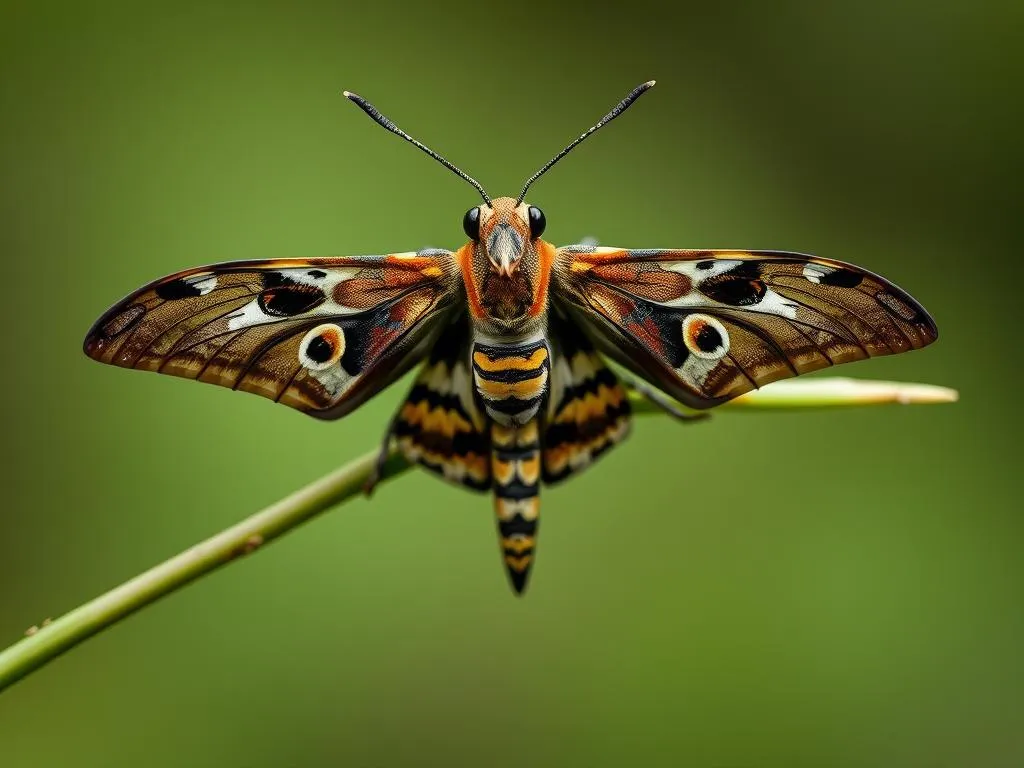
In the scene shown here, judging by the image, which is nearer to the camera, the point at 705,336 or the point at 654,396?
the point at 705,336

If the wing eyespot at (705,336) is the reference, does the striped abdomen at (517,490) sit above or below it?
below

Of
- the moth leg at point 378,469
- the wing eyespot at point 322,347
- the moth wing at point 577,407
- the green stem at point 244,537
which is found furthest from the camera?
the moth wing at point 577,407

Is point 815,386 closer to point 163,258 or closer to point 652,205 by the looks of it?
point 652,205

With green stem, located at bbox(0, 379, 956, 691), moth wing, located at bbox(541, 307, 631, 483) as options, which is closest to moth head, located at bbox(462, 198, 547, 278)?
moth wing, located at bbox(541, 307, 631, 483)

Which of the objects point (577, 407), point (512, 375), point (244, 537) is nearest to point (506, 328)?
point (512, 375)

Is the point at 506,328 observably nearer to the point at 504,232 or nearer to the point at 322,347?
the point at 504,232

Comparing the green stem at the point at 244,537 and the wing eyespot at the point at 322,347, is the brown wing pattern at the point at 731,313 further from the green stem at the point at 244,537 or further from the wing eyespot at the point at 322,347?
the wing eyespot at the point at 322,347

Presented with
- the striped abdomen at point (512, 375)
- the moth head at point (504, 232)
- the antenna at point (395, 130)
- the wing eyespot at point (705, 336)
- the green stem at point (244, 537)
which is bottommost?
the green stem at point (244, 537)

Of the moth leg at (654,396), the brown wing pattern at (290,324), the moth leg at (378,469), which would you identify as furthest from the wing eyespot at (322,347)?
the moth leg at (654,396)
